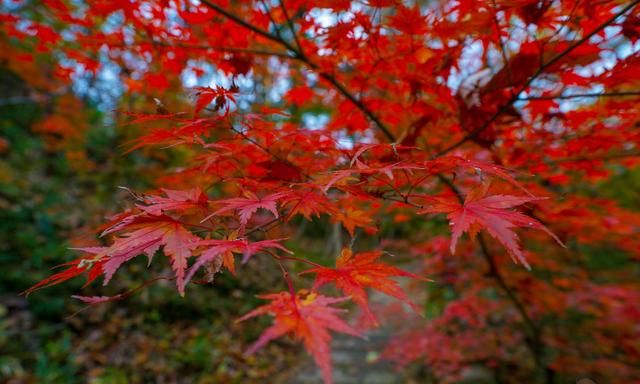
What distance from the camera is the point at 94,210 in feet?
19.9

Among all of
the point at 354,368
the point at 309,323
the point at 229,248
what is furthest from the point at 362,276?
the point at 354,368

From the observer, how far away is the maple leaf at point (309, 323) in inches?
27.4

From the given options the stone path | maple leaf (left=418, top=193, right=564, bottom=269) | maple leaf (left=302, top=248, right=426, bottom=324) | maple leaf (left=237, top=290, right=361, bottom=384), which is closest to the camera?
maple leaf (left=237, top=290, right=361, bottom=384)

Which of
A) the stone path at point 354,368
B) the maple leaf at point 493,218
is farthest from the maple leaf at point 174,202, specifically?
the stone path at point 354,368

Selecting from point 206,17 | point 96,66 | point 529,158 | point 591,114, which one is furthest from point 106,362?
point 591,114

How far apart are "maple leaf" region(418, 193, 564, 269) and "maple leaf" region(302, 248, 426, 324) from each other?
0.18 metres

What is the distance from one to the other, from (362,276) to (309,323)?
252 millimetres

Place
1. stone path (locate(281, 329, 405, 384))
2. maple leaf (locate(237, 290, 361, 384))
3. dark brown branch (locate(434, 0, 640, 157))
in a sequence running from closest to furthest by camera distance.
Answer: maple leaf (locate(237, 290, 361, 384)) < dark brown branch (locate(434, 0, 640, 157)) < stone path (locate(281, 329, 405, 384))

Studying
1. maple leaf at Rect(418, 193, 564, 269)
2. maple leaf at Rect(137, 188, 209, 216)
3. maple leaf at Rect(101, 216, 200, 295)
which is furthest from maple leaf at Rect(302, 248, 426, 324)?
maple leaf at Rect(137, 188, 209, 216)

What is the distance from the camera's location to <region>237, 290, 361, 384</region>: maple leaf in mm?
696

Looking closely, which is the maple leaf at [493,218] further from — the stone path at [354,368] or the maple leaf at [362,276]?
the stone path at [354,368]

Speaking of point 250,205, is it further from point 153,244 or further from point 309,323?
point 309,323

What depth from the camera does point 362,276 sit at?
0.99 m

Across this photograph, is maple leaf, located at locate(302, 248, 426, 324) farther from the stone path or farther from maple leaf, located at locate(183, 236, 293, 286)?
the stone path
